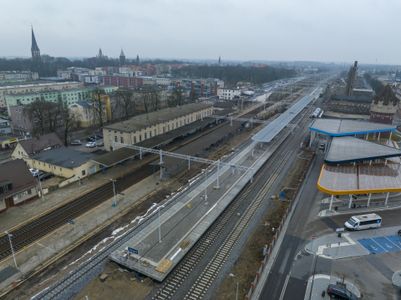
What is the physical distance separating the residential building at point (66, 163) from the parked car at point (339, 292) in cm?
3954

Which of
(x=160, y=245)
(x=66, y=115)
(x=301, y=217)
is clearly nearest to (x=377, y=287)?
(x=301, y=217)

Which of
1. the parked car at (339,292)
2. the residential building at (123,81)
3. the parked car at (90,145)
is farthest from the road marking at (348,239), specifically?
the residential building at (123,81)

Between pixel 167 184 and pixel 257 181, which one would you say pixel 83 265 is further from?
pixel 257 181

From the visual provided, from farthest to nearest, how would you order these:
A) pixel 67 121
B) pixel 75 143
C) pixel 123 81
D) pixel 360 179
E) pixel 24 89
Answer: pixel 123 81 < pixel 24 89 < pixel 75 143 < pixel 67 121 < pixel 360 179

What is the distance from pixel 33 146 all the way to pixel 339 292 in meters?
55.3

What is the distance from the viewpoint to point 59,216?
3519 cm

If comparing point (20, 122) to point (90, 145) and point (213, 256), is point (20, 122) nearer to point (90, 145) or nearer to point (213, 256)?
point (90, 145)

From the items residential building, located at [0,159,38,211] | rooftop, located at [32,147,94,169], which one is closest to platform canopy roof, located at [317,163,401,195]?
rooftop, located at [32,147,94,169]

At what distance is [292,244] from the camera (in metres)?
29.8

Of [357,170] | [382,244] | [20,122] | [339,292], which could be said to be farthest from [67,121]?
[382,244]

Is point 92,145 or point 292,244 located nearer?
point 292,244

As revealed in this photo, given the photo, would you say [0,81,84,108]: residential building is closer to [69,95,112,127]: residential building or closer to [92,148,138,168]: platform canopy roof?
[69,95,112,127]: residential building

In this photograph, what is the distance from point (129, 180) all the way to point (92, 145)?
23563 millimetres

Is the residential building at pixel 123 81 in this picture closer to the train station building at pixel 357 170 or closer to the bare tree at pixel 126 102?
the bare tree at pixel 126 102
